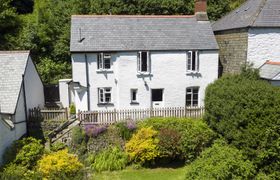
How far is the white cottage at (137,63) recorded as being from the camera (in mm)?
26078

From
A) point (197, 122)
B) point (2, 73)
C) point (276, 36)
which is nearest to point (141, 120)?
point (197, 122)

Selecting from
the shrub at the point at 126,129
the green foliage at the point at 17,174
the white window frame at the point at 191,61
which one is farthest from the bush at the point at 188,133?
the green foliage at the point at 17,174

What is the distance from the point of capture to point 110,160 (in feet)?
69.0

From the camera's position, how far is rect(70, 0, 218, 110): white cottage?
26078 millimetres

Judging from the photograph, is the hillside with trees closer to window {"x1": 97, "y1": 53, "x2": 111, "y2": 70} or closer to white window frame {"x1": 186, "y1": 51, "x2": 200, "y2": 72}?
window {"x1": 97, "y1": 53, "x2": 111, "y2": 70}

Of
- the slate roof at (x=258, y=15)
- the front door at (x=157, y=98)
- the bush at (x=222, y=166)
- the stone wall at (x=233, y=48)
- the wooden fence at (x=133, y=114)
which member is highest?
the slate roof at (x=258, y=15)

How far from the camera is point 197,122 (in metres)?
22.0

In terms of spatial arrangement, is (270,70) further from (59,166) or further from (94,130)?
(59,166)

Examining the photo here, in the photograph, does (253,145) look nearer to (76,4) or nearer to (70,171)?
(70,171)

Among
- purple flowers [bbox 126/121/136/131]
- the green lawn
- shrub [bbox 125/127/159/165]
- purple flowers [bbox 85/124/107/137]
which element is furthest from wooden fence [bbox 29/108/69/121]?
the green lawn

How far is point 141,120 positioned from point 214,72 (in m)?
8.86

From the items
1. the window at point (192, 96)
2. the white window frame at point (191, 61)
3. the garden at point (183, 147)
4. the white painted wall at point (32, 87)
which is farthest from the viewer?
the window at point (192, 96)

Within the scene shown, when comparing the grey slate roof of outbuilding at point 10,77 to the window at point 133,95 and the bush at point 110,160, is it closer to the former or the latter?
the bush at point 110,160

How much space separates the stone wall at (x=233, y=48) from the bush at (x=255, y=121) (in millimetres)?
6550
